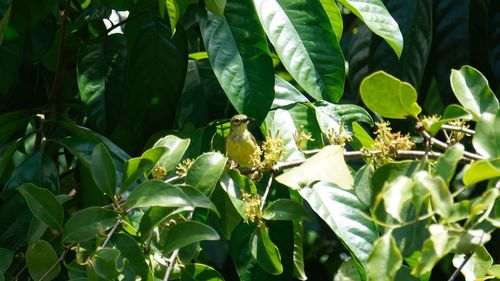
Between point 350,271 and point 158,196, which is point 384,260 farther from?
point 350,271

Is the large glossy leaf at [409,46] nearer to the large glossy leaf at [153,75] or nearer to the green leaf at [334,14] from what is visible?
the green leaf at [334,14]

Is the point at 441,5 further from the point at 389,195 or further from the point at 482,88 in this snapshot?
the point at 389,195

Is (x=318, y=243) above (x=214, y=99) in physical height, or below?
below

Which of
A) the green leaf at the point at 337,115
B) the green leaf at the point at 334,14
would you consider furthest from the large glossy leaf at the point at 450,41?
the green leaf at the point at 337,115

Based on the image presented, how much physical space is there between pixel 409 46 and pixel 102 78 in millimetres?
675

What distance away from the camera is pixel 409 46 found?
2109 millimetres

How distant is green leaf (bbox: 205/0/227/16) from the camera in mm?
1532

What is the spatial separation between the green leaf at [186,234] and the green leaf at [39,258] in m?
0.17

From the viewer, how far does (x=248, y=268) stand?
5.14ft

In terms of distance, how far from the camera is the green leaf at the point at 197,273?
4.57 ft

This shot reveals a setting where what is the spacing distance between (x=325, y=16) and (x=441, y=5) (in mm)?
745

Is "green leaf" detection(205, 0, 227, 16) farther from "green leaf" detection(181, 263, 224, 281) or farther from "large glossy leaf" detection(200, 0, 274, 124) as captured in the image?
"green leaf" detection(181, 263, 224, 281)

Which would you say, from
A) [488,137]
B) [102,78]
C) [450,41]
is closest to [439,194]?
[488,137]

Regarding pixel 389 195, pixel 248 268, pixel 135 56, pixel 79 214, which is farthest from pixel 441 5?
pixel 389 195
